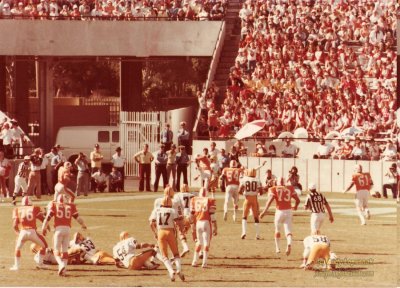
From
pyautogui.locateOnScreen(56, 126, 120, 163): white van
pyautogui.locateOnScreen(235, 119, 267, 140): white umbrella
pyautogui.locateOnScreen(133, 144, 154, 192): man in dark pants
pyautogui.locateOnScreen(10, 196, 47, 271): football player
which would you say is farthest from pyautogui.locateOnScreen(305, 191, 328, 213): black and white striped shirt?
pyautogui.locateOnScreen(56, 126, 120, 163): white van

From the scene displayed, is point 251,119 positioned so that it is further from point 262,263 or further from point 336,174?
point 262,263

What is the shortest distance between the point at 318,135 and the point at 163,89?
124 ft

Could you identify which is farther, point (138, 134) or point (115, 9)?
point (115, 9)

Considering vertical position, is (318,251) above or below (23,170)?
below

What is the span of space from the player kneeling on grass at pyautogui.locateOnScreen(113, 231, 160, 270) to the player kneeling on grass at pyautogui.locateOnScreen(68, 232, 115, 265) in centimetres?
61

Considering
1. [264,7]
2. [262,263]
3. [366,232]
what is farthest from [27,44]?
[262,263]

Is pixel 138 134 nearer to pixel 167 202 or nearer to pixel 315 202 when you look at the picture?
pixel 315 202

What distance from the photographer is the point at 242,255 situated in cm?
3078

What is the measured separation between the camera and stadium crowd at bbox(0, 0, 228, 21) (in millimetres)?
58344

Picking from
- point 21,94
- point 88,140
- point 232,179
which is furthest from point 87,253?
point 21,94

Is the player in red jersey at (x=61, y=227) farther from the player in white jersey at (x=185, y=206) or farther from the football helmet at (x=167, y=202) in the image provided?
the player in white jersey at (x=185, y=206)

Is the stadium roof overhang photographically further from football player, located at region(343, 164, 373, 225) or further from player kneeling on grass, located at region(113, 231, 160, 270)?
player kneeling on grass, located at region(113, 231, 160, 270)

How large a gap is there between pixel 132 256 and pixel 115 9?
32205 mm

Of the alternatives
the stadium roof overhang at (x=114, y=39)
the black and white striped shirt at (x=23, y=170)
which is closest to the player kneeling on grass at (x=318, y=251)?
the black and white striped shirt at (x=23, y=170)
